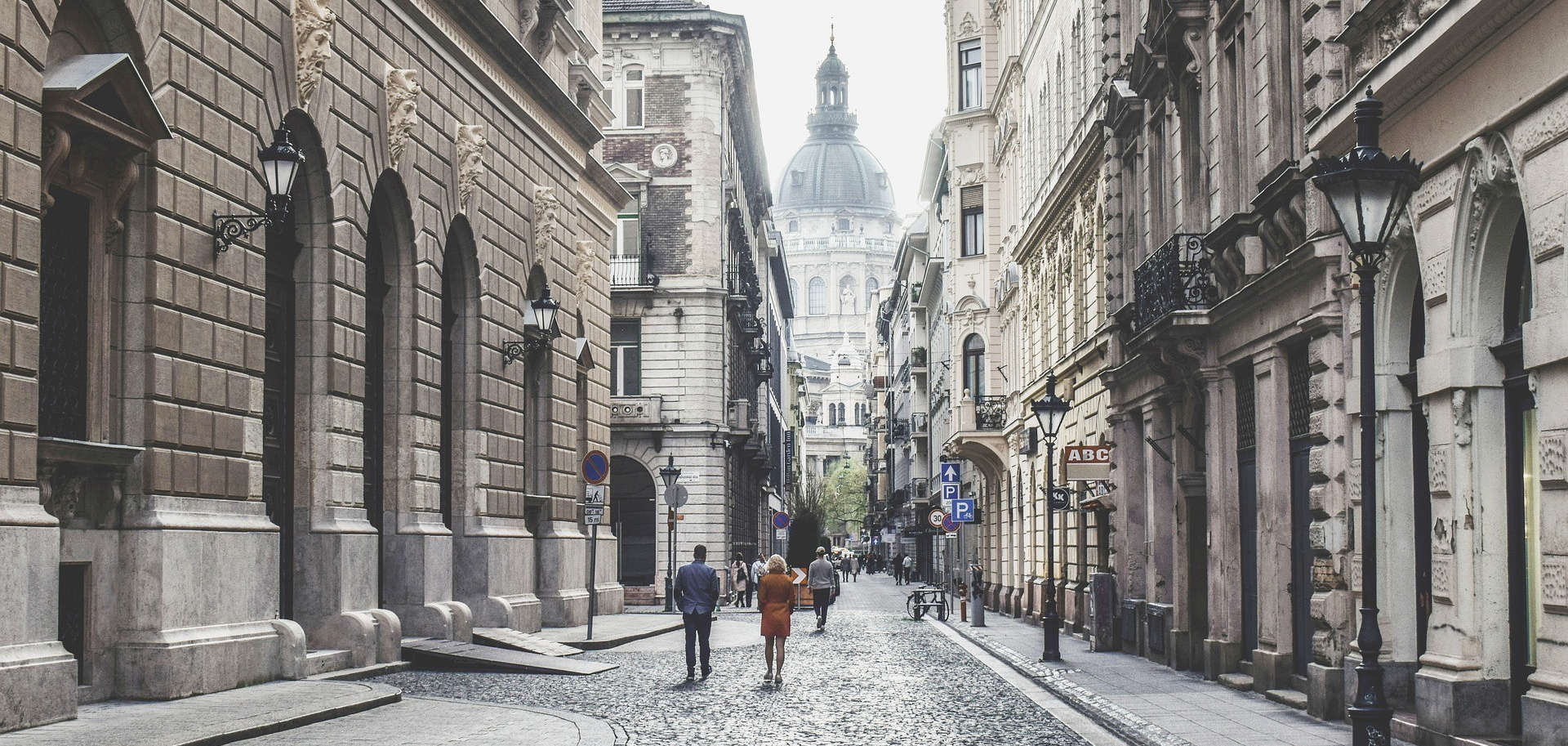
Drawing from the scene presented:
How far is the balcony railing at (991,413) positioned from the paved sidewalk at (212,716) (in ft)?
97.3

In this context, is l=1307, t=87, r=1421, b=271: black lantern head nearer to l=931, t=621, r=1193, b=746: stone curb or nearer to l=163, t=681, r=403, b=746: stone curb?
l=931, t=621, r=1193, b=746: stone curb

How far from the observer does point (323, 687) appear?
1655 cm

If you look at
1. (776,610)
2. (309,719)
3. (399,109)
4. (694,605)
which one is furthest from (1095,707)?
(399,109)

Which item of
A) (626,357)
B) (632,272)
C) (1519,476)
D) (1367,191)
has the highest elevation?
(632,272)

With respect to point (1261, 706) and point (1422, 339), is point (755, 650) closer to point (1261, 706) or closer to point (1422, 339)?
point (1261, 706)

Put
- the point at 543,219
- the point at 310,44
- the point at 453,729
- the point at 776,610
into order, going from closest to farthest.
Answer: the point at 453,729 → the point at 310,44 → the point at 776,610 → the point at 543,219

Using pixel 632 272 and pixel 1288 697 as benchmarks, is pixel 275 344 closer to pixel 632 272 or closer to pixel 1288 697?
pixel 1288 697

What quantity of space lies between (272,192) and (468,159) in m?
8.96

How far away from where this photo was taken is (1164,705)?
669 inches

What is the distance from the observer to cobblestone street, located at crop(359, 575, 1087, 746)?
1455 cm

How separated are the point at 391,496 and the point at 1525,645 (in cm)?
1441

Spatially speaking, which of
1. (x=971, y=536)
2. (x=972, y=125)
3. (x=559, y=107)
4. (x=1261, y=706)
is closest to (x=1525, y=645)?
(x=1261, y=706)

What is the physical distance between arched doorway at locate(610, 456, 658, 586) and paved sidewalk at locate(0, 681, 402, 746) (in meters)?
33.3

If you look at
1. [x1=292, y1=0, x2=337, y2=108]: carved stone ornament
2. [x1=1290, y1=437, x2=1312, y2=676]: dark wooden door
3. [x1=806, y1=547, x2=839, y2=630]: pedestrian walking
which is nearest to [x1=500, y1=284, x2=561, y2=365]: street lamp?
[x1=292, y1=0, x2=337, y2=108]: carved stone ornament
